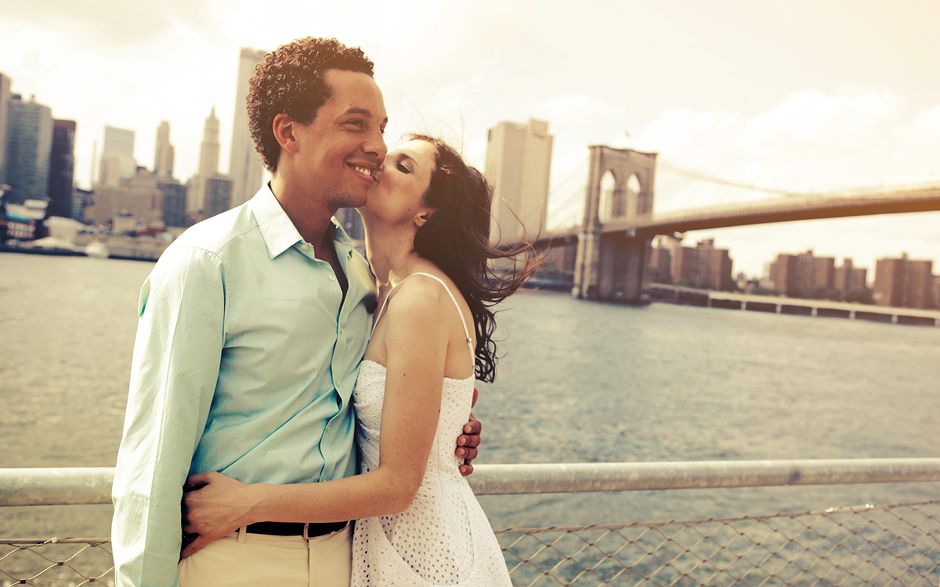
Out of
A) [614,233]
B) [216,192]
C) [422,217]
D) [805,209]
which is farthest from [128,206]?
[422,217]

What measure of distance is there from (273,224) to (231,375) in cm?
26

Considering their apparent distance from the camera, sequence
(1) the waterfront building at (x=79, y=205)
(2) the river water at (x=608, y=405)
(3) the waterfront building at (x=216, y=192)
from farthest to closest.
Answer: (1) the waterfront building at (x=79, y=205) < (3) the waterfront building at (x=216, y=192) < (2) the river water at (x=608, y=405)

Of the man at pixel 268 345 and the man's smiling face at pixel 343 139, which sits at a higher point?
the man's smiling face at pixel 343 139

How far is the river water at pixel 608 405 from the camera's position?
28.5ft

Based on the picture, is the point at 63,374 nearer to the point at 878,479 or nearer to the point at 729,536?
the point at 729,536

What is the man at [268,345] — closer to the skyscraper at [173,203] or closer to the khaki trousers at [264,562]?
A: the khaki trousers at [264,562]

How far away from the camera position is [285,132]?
116cm

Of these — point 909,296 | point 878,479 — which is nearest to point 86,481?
point 878,479

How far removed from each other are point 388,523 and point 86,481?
54 centimetres

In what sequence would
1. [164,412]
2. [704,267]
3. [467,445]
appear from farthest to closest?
1. [704,267]
2. [467,445]
3. [164,412]

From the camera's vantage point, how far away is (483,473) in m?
1.37

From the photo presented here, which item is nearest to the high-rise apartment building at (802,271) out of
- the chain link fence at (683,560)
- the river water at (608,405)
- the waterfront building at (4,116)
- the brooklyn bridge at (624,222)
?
the brooklyn bridge at (624,222)

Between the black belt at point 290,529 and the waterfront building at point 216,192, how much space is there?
38.6m

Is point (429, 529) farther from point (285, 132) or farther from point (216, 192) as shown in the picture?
point (216, 192)
